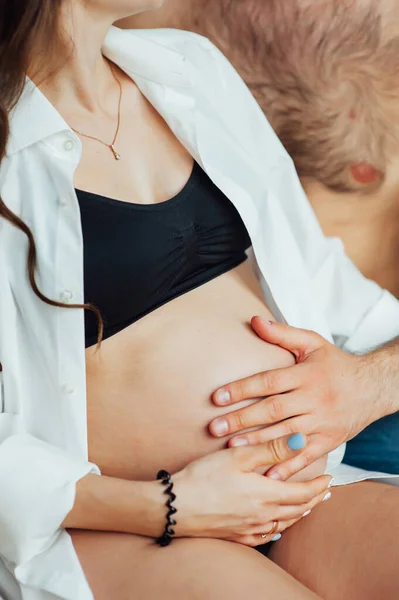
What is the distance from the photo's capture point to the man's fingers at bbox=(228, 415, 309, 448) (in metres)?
1.13

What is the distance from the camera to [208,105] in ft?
4.47

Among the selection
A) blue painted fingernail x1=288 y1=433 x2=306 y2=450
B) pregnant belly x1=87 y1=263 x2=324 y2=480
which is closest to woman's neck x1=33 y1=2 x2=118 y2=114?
pregnant belly x1=87 y1=263 x2=324 y2=480

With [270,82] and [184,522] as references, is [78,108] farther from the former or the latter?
[184,522]

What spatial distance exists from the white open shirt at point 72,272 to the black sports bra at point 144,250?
31 mm

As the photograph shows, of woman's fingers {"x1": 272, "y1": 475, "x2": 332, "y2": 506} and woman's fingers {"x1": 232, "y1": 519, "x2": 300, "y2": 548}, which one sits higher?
woman's fingers {"x1": 272, "y1": 475, "x2": 332, "y2": 506}

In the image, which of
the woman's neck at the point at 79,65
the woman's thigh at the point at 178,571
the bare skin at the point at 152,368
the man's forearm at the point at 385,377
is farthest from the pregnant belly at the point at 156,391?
the woman's neck at the point at 79,65

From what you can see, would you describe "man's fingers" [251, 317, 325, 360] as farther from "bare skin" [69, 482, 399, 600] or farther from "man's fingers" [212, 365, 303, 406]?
"bare skin" [69, 482, 399, 600]

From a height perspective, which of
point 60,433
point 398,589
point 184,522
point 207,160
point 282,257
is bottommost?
point 398,589

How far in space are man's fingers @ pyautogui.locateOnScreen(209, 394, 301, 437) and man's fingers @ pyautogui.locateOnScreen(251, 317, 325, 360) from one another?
0.10 meters

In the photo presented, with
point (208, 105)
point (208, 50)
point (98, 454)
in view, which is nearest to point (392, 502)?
point (98, 454)

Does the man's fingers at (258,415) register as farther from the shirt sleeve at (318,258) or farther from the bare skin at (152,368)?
the shirt sleeve at (318,258)

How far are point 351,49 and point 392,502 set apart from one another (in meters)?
0.80

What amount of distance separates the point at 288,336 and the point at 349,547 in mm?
320

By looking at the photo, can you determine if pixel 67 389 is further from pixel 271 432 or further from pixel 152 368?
pixel 271 432
